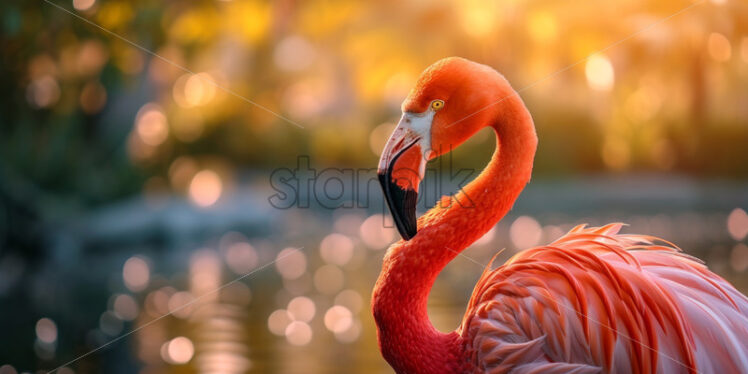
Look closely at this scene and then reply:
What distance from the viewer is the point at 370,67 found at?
8.65 meters

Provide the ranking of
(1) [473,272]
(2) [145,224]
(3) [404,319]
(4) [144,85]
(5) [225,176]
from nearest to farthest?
(3) [404,319]
(1) [473,272]
(2) [145,224]
(4) [144,85]
(5) [225,176]

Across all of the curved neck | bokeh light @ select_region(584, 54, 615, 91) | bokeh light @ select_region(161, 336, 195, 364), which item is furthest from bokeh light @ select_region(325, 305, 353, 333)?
bokeh light @ select_region(584, 54, 615, 91)

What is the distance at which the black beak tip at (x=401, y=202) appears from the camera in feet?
7.13

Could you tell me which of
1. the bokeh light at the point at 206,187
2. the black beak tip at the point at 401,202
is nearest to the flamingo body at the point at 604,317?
the black beak tip at the point at 401,202

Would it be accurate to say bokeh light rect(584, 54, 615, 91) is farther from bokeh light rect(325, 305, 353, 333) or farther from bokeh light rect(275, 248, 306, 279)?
bokeh light rect(325, 305, 353, 333)

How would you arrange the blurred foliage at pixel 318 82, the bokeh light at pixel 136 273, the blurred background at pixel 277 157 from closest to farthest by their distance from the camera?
the blurred background at pixel 277 157, the bokeh light at pixel 136 273, the blurred foliage at pixel 318 82

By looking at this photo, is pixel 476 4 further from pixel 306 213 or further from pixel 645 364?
pixel 645 364

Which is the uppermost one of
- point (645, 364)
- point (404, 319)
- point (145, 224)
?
point (145, 224)

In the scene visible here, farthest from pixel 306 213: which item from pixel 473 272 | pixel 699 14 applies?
pixel 699 14

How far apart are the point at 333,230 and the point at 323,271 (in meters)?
2.78

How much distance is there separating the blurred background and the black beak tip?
1.31 m

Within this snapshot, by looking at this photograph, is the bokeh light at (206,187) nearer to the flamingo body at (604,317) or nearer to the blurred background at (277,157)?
the blurred background at (277,157)

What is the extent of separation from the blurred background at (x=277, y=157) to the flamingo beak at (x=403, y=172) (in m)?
1.37
